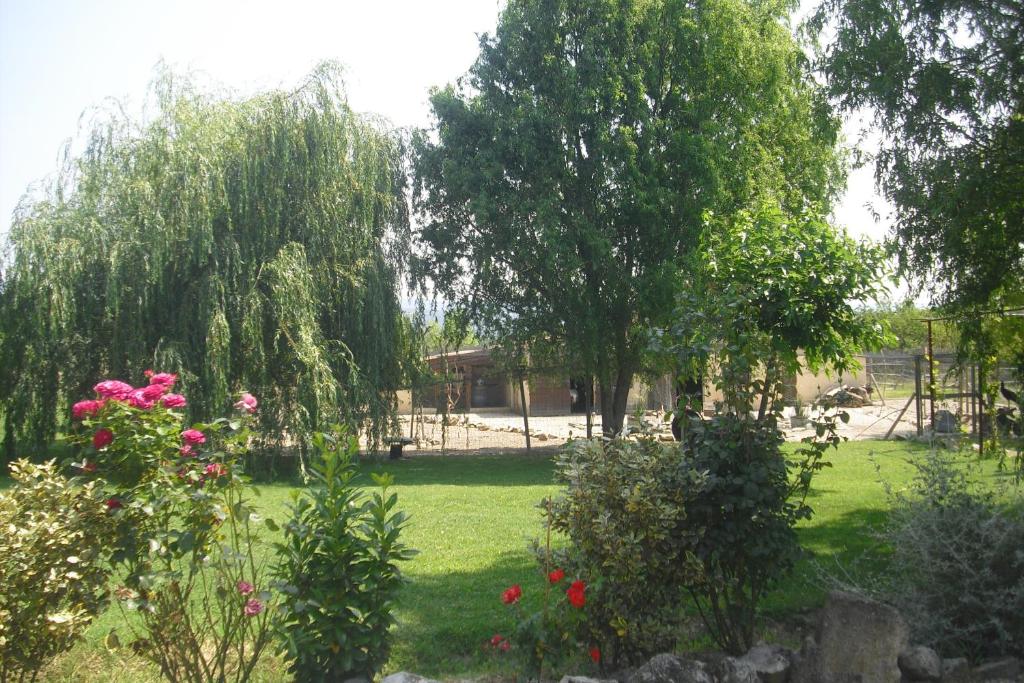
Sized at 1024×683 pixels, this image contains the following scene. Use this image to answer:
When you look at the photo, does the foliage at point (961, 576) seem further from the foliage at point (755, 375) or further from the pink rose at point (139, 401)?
the pink rose at point (139, 401)

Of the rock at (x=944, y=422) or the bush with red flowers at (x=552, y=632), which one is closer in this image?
the bush with red flowers at (x=552, y=632)

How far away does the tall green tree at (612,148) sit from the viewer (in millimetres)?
15383

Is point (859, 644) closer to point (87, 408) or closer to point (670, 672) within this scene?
point (670, 672)

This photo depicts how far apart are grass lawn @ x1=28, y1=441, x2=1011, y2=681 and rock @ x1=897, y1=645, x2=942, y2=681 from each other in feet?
3.84

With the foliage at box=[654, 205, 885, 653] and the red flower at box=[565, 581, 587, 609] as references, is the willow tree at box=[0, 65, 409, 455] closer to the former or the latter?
the foliage at box=[654, 205, 885, 653]

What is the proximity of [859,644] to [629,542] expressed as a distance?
131 centimetres

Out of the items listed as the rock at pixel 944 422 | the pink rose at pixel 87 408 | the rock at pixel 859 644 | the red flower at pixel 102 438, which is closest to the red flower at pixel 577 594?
the rock at pixel 859 644

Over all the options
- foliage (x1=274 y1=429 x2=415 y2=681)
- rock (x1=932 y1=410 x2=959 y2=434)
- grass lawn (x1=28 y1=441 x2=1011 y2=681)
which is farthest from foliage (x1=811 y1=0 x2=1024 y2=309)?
rock (x1=932 y1=410 x2=959 y2=434)

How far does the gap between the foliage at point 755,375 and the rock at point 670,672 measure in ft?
1.90

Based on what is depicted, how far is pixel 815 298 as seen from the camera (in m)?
4.92

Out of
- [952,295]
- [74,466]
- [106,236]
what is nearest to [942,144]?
[952,295]

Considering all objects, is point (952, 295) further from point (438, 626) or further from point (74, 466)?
point (74, 466)

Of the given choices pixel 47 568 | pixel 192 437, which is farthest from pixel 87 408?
pixel 47 568

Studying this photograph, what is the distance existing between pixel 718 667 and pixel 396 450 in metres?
14.5
